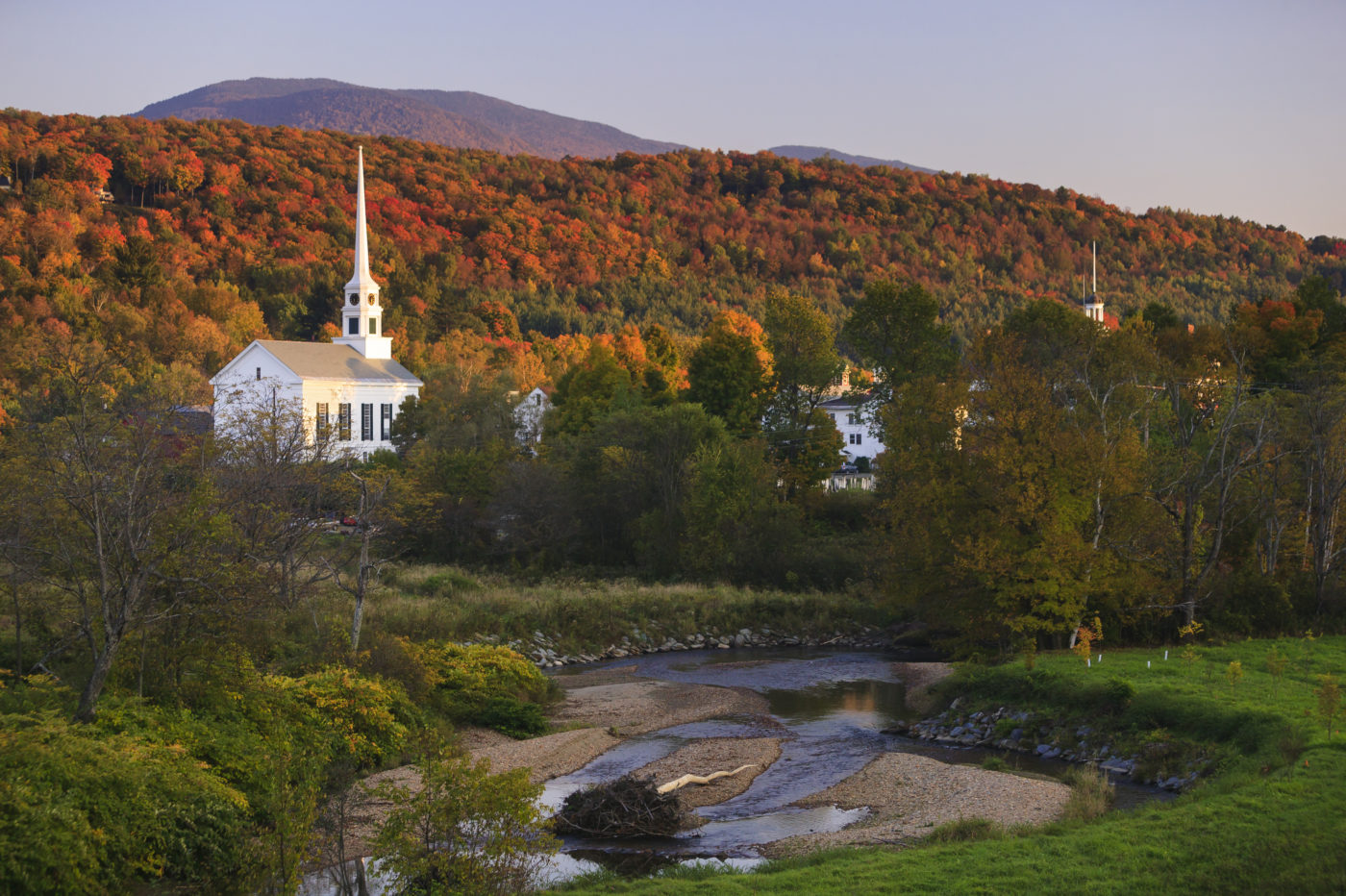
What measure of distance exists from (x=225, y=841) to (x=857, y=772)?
42.6 ft

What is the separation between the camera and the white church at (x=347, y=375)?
233ft

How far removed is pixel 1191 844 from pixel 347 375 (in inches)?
2606

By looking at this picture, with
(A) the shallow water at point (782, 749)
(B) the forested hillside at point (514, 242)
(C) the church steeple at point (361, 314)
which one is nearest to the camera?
(A) the shallow water at point (782, 749)

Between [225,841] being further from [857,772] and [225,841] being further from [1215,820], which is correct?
[1215,820]

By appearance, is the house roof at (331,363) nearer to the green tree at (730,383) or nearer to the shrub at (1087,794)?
the green tree at (730,383)

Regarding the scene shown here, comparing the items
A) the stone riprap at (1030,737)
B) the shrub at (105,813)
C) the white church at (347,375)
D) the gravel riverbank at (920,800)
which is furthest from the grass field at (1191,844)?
the white church at (347,375)

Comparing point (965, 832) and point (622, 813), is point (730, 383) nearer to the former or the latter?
point (622, 813)

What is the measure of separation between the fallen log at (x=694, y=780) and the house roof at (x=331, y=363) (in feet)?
180

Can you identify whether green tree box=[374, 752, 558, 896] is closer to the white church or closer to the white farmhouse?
the white farmhouse

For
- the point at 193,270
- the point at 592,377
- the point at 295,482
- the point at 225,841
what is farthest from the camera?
the point at 193,270

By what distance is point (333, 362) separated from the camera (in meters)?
74.6

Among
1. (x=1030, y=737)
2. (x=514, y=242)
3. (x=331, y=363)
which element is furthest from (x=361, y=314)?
(x=1030, y=737)

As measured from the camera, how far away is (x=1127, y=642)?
34.1 metres

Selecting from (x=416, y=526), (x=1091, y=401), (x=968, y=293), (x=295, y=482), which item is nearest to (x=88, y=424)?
(x=295, y=482)
